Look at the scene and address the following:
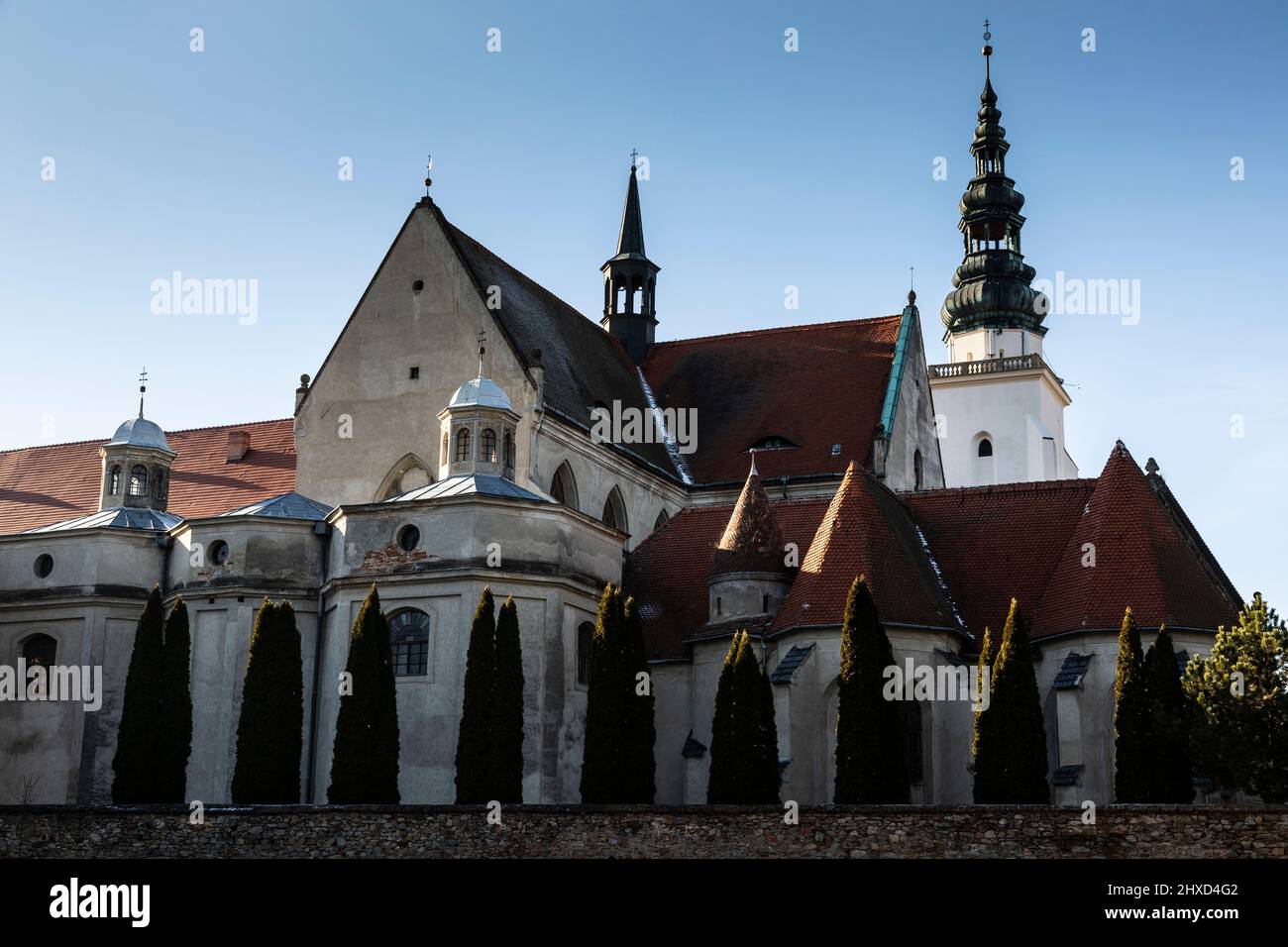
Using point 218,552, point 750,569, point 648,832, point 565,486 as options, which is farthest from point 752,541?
point 648,832

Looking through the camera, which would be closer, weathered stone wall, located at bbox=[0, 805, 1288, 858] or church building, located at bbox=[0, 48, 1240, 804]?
weathered stone wall, located at bbox=[0, 805, 1288, 858]

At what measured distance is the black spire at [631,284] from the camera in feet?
205

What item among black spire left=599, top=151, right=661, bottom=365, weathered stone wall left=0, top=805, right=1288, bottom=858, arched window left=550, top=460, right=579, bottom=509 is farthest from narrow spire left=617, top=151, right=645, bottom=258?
weathered stone wall left=0, top=805, right=1288, bottom=858

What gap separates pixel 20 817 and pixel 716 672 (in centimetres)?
1644

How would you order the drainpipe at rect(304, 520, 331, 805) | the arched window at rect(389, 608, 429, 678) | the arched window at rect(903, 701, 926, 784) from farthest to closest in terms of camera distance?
the drainpipe at rect(304, 520, 331, 805) → the arched window at rect(389, 608, 429, 678) → the arched window at rect(903, 701, 926, 784)

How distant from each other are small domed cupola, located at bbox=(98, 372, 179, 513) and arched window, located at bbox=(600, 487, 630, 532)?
1264 centimetres

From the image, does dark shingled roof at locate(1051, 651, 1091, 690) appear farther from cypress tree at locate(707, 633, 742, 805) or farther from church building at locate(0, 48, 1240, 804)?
cypress tree at locate(707, 633, 742, 805)

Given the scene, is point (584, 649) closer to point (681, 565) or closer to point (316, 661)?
point (681, 565)

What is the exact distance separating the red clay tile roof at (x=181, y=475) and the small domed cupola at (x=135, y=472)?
4196mm

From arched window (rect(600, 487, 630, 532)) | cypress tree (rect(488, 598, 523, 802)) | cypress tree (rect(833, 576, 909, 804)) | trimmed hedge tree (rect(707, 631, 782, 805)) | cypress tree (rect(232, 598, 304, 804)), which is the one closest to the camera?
cypress tree (rect(833, 576, 909, 804))

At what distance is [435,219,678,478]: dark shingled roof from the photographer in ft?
162

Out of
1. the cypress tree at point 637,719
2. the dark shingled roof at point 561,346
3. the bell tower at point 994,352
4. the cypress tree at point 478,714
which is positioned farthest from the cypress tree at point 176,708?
the bell tower at point 994,352

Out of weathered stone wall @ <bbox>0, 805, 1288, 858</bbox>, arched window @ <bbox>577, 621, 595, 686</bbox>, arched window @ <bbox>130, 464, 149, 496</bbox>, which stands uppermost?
arched window @ <bbox>130, 464, 149, 496</bbox>
